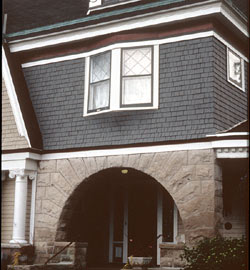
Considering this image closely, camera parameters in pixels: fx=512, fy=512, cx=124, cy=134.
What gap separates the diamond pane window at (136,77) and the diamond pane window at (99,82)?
529 millimetres

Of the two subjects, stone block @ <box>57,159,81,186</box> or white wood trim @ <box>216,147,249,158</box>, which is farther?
stone block @ <box>57,159,81,186</box>

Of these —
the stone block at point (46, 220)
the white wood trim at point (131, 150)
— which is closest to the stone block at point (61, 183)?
the white wood trim at point (131, 150)

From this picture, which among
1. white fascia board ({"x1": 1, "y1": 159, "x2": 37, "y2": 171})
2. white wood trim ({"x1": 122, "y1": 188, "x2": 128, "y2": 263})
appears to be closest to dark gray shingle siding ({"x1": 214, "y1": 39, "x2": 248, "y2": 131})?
white wood trim ({"x1": 122, "y1": 188, "x2": 128, "y2": 263})

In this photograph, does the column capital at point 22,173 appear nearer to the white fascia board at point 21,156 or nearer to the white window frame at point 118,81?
the white fascia board at point 21,156

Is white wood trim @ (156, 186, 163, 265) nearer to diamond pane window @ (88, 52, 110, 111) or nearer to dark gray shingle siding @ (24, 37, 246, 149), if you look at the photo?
dark gray shingle siding @ (24, 37, 246, 149)

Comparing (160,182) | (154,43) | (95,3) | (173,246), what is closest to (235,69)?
(154,43)

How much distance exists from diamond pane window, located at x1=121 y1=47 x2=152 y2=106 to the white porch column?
134 inches

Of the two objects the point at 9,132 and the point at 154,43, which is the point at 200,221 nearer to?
the point at 154,43

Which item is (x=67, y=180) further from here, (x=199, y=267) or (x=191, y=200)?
(x=199, y=267)

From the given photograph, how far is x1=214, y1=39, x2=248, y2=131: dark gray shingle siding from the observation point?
12008mm

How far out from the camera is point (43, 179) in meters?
13.8

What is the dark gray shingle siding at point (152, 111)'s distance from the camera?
12.0 metres

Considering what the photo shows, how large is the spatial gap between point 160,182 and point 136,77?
276cm

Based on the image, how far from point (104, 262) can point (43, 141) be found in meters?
4.20
